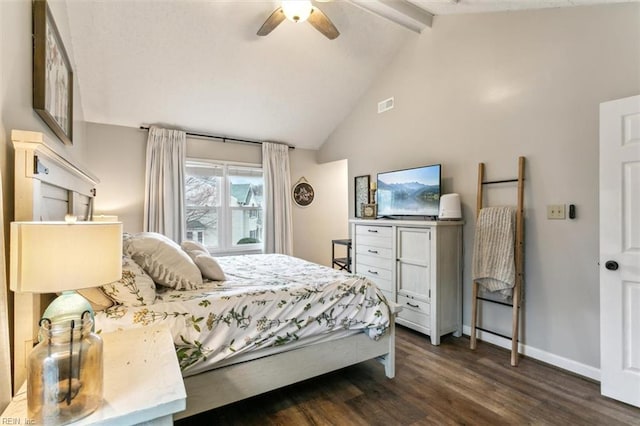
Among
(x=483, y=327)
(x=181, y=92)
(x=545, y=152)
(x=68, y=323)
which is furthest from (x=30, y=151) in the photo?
(x=483, y=327)

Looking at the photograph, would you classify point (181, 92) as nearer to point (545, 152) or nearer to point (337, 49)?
point (337, 49)

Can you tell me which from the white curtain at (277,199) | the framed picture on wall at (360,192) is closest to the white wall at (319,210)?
the white curtain at (277,199)

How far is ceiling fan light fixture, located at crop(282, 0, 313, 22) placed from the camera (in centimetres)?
226

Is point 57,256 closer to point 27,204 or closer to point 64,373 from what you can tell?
point 64,373

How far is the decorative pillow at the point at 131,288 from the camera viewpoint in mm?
1549

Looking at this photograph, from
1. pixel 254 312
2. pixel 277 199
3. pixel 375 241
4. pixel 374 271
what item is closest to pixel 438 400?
pixel 254 312

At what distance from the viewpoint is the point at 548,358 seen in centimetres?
249

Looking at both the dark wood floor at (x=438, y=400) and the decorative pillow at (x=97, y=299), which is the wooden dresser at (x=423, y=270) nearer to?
the dark wood floor at (x=438, y=400)

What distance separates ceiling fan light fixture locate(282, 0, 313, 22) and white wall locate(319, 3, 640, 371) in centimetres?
166

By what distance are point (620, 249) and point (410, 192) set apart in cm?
178

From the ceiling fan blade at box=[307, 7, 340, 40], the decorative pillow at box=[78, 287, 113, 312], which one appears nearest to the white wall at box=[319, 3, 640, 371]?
the ceiling fan blade at box=[307, 7, 340, 40]

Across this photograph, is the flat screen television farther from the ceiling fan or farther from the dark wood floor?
the ceiling fan

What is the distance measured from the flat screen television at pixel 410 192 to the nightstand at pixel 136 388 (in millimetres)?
2704

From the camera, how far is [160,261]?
1.87m
